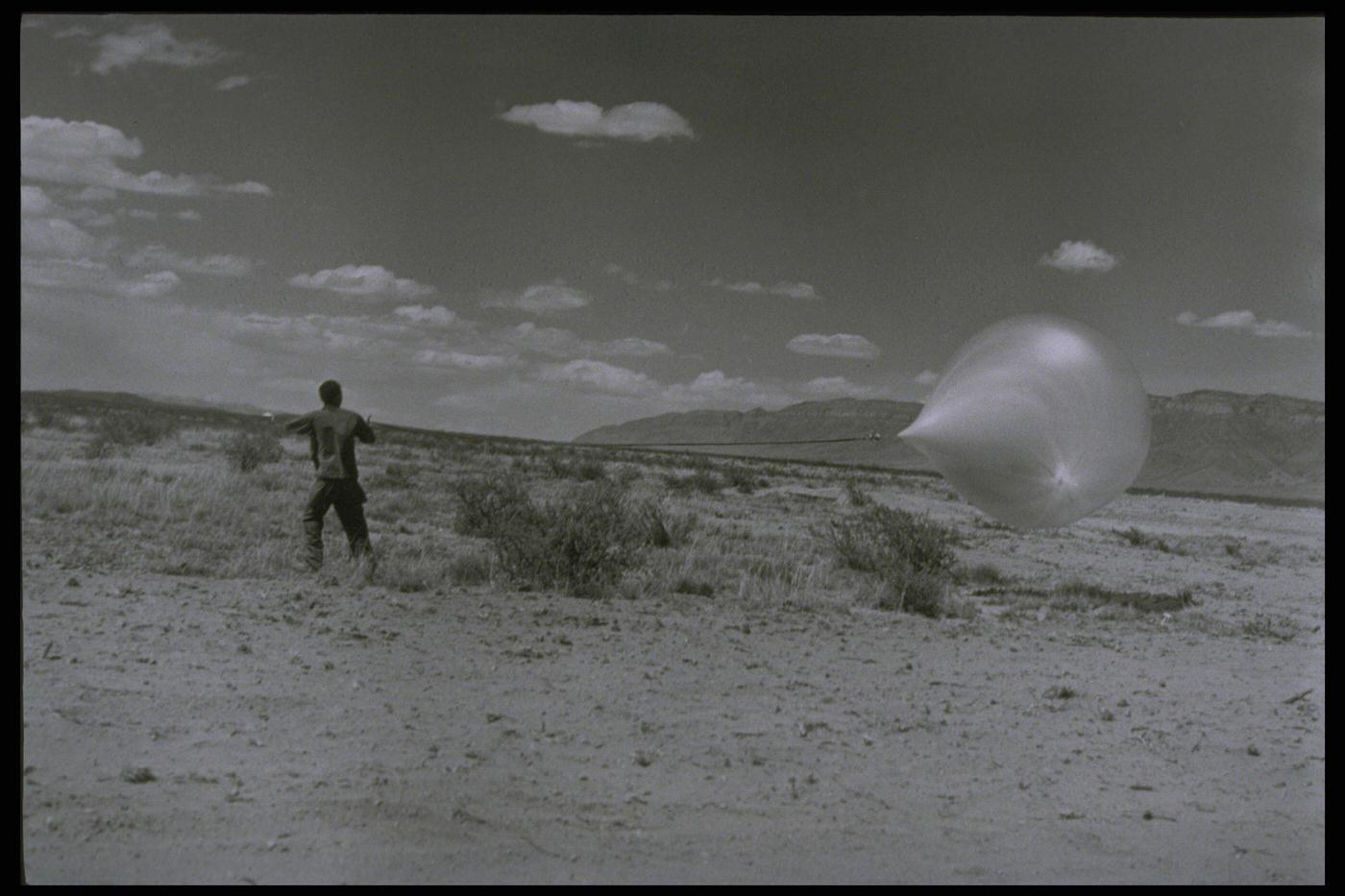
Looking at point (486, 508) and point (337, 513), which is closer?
point (337, 513)

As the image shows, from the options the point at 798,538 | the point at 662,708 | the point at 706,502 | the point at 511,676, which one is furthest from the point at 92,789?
the point at 706,502

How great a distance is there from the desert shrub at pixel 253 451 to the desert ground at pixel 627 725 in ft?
18.9

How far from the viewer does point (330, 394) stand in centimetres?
769

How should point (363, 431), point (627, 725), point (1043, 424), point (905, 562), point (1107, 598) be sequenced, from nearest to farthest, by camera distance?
1. point (1043, 424)
2. point (627, 725)
3. point (363, 431)
4. point (905, 562)
5. point (1107, 598)

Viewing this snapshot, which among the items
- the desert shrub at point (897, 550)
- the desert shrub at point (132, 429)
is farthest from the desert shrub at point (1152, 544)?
the desert shrub at point (132, 429)

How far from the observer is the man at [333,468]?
25.0 feet

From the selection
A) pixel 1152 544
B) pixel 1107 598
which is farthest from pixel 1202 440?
pixel 1107 598

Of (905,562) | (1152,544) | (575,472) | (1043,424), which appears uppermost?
(1043,424)

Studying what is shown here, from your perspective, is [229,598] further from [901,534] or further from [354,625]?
[901,534]

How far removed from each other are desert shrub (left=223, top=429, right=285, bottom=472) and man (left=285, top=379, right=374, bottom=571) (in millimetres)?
7739

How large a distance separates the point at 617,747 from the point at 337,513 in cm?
365

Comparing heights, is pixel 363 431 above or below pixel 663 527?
above

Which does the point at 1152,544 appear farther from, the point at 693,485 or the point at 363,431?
the point at 363,431

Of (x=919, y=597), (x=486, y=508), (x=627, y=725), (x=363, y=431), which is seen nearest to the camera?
(x=627, y=725)
